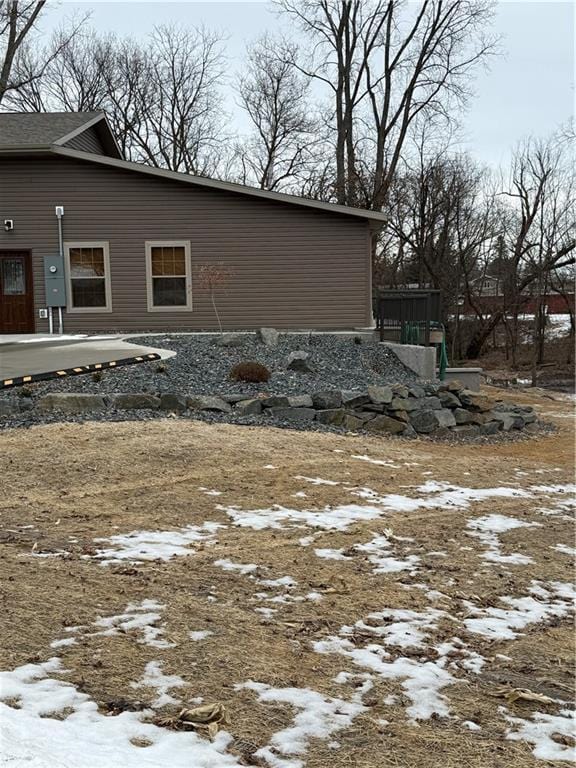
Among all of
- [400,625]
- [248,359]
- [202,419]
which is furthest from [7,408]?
[400,625]

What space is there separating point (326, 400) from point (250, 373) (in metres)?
1.26

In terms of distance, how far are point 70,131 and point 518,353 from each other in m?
19.9

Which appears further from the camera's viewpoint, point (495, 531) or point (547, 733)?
point (495, 531)

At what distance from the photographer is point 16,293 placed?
15.7 meters

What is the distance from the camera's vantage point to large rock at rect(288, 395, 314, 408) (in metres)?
9.65

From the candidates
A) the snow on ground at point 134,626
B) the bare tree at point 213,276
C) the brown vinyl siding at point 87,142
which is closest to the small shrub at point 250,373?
the bare tree at point 213,276

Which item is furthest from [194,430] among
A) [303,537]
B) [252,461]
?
[303,537]

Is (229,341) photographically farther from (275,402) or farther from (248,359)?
(275,402)

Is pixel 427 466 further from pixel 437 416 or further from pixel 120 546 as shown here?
pixel 120 546

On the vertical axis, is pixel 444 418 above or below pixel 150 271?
below

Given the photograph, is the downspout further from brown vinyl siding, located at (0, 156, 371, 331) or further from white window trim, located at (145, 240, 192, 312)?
white window trim, located at (145, 240, 192, 312)

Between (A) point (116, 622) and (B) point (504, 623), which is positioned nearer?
(A) point (116, 622)

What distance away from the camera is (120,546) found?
463cm

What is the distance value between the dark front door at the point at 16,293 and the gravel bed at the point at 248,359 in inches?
143
